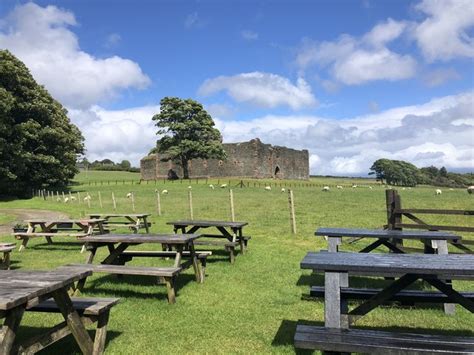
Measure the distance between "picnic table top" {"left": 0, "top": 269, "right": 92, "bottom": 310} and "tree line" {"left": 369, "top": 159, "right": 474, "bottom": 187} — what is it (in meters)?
107

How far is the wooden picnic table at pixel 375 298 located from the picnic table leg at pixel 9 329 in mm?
2207

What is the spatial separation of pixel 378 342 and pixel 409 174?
122104mm

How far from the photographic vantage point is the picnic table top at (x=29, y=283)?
318 centimetres

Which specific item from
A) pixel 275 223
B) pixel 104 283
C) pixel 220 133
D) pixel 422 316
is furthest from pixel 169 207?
pixel 220 133

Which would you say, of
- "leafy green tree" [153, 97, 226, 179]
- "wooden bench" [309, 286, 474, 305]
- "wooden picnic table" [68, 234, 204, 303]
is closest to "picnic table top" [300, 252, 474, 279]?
"wooden bench" [309, 286, 474, 305]

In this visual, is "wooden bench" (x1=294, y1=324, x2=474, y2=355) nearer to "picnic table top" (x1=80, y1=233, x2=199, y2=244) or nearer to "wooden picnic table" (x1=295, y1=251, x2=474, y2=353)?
"wooden picnic table" (x1=295, y1=251, x2=474, y2=353)

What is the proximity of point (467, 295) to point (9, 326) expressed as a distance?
14.8ft

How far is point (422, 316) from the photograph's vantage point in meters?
5.57

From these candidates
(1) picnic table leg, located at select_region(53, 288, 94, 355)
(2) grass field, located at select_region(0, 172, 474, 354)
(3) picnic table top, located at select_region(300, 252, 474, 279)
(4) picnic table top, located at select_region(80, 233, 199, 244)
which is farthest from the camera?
(4) picnic table top, located at select_region(80, 233, 199, 244)

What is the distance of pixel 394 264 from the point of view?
3883 mm

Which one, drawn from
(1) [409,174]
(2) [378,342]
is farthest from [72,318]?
(1) [409,174]

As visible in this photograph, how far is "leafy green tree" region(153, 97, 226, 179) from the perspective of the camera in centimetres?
4775

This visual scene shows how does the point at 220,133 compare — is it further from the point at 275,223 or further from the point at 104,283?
the point at 104,283

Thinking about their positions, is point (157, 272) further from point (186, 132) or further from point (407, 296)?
point (186, 132)
